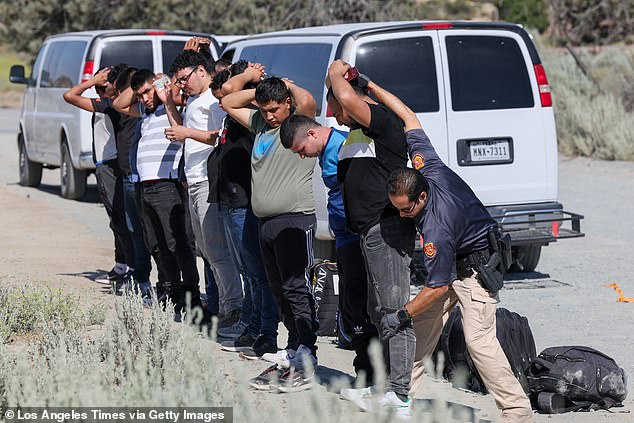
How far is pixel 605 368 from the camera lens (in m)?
6.79

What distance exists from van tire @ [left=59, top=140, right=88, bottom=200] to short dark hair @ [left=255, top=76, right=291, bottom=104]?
30.2 ft

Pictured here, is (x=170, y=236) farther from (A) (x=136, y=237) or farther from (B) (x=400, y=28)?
(B) (x=400, y=28)

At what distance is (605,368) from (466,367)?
2.67 ft

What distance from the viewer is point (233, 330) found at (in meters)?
8.45

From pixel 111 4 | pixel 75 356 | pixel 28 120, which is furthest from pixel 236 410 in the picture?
pixel 111 4

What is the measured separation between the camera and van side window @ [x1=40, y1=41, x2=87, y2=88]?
1565 centimetres

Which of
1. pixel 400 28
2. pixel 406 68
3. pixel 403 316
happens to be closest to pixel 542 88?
pixel 406 68

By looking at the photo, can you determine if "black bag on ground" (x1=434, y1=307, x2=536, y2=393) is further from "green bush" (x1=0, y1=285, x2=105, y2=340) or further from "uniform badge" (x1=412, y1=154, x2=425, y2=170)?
"green bush" (x1=0, y1=285, x2=105, y2=340)

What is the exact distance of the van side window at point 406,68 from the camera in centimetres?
953

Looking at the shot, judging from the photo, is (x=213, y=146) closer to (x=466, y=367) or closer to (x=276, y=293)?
(x=276, y=293)

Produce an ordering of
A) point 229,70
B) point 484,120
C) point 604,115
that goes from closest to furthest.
A: point 229,70 → point 484,120 → point 604,115

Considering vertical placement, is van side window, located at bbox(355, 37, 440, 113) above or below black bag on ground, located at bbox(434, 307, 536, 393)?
above

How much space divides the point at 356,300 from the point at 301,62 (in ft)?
12.0

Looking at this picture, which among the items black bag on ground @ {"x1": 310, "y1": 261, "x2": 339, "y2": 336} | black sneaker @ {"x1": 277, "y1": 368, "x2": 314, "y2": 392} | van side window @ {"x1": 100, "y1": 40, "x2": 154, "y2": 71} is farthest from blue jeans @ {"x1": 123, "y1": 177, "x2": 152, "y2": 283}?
van side window @ {"x1": 100, "y1": 40, "x2": 154, "y2": 71}
